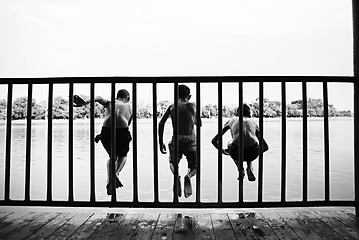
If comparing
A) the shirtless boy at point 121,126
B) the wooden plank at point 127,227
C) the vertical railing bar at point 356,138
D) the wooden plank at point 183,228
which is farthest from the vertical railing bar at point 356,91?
the shirtless boy at point 121,126

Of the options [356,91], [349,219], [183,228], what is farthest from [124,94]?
[349,219]

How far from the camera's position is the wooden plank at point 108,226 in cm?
173

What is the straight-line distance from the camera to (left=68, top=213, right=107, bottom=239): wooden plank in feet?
5.69

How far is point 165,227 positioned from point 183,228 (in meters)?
0.10

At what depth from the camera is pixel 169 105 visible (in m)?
2.39

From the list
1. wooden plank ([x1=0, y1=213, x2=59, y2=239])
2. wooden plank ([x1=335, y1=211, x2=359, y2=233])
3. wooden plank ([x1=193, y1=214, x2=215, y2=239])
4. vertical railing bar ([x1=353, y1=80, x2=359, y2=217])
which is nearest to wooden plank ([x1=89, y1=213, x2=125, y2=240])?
wooden plank ([x1=0, y1=213, x2=59, y2=239])

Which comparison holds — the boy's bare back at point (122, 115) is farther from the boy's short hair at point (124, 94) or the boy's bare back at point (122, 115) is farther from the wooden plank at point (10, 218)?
the wooden plank at point (10, 218)

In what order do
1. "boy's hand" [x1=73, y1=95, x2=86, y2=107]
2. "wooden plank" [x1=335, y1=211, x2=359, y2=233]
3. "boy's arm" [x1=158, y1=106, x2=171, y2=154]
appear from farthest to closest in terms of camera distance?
1. "boy's arm" [x1=158, y1=106, x2=171, y2=154]
2. "boy's hand" [x1=73, y1=95, x2=86, y2=107]
3. "wooden plank" [x1=335, y1=211, x2=359, y2=233]

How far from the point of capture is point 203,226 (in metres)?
1.89

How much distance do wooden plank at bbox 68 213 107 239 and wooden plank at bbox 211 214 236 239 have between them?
64 cm

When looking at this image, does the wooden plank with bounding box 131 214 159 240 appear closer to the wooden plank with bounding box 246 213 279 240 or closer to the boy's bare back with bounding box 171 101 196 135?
the wooden plank with bounding box 246 213 279 240
